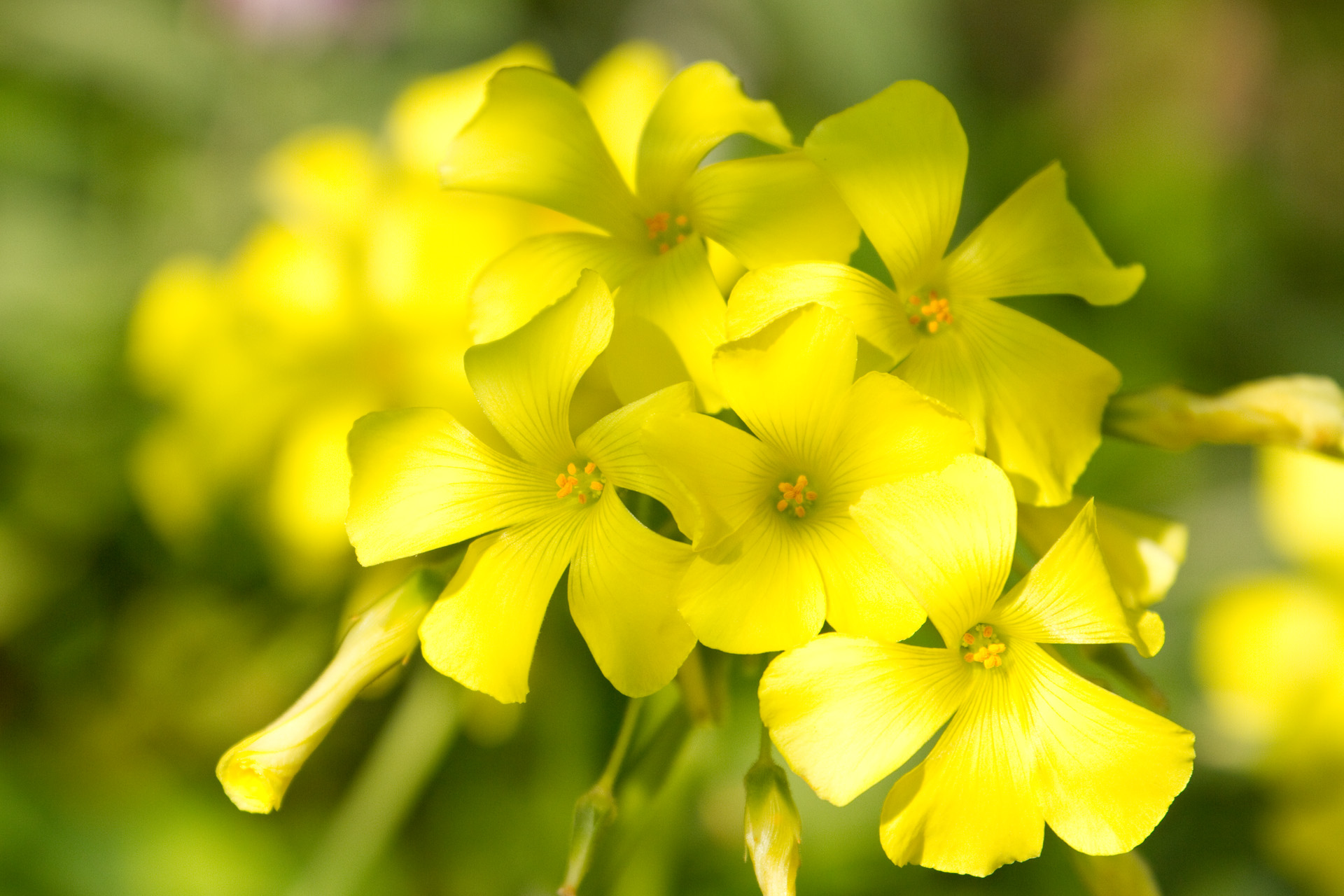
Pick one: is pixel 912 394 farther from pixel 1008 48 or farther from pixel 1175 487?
pixel 1008 48

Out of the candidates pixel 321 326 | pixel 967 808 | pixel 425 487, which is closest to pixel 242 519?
pixel 321 326

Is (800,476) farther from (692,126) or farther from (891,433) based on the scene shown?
(692,126)

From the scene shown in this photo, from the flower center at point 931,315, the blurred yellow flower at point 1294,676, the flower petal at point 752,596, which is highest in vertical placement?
the flower center at point 931,315

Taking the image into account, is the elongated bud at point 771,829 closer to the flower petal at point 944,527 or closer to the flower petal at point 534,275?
the flower petal at point 944,527

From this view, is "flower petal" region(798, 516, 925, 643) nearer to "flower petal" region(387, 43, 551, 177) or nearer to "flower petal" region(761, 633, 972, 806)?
"flower petal" region(761, 633, 972, 806)

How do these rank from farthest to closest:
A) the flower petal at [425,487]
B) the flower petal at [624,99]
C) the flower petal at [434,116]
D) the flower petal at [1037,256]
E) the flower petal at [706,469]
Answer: the flower petal at [434,116] → the flower petal at [624,99] → the flower petal at [1037,256] → the flower petal at [425,487] → the flower petal at [706,469]

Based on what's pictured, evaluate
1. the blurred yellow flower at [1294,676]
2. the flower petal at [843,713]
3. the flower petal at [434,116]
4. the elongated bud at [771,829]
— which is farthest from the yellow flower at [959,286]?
the blurred yellow flower at [1294,676]
